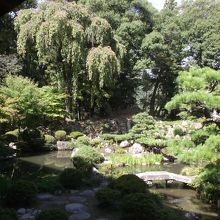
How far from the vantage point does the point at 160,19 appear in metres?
28.8

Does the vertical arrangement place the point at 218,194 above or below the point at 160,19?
below

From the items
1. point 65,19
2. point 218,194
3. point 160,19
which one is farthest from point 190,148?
point 160,19

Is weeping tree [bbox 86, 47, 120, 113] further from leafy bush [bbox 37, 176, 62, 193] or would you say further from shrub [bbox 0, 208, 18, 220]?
shrub [bbox 0, 208, 18, 220]

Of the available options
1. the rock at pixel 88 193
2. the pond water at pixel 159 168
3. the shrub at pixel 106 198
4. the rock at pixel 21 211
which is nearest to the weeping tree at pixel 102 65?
the pond water at pixel 159 168

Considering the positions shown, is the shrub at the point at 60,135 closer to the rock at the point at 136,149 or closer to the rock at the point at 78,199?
the rock at the point at 136,149

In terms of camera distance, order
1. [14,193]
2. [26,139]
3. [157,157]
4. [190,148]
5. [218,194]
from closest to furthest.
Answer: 1. [14,193]
2. [190,148]
3. [218,194]
4. [157,157]
5. [26,139]

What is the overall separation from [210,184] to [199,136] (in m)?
2.29

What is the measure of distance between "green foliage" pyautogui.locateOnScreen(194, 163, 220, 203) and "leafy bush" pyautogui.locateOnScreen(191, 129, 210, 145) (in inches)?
53.2

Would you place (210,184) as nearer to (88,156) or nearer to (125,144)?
(88,156)

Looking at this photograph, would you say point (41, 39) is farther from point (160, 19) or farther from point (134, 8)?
point (160, 19)

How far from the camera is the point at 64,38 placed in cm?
1970

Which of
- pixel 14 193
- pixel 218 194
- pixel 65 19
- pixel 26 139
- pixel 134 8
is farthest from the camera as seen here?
pixel 134 8

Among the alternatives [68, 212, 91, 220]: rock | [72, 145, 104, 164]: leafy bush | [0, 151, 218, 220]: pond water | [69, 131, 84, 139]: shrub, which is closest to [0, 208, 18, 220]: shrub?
[68, 212, 91, 220]: rock

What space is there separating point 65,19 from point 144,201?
49.7 ft
